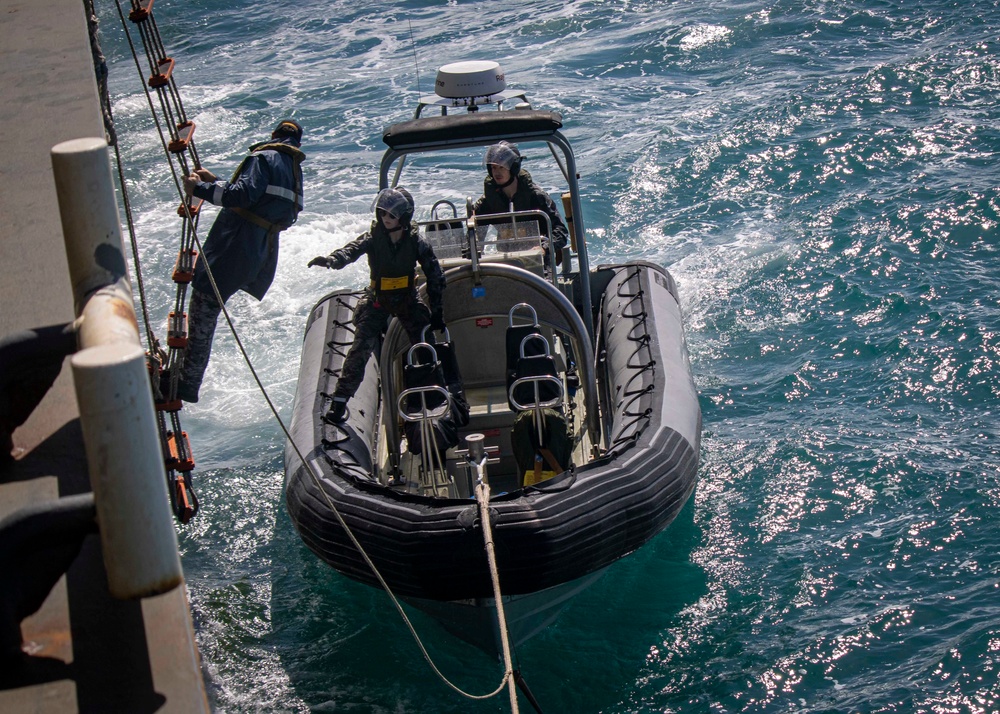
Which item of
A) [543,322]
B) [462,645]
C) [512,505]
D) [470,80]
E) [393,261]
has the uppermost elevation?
[470,80]

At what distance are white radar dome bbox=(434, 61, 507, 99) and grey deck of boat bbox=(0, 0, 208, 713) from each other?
354 centimetres

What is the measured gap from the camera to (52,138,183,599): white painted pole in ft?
5.89

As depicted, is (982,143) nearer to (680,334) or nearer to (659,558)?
(680,334)

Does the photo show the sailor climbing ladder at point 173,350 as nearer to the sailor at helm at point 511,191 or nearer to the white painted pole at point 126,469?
the sailor at helm at point 511,191

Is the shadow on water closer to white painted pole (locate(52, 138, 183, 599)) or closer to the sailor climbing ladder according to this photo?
the sailor climbing ladder

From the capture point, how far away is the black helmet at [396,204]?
5.79 meters

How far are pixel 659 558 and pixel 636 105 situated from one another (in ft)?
28.3

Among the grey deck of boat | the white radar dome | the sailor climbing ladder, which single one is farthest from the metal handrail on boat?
the grey deck of boat

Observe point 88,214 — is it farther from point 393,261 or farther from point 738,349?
point 738,349

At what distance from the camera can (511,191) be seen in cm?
716

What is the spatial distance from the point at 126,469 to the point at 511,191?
5537 mm

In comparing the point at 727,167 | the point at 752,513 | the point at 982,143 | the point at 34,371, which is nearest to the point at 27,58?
the point at 34,371

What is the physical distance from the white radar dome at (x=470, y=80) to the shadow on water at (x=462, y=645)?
3456mm

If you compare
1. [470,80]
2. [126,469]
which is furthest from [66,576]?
[470,80]
